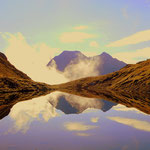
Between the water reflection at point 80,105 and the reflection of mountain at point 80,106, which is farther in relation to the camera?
A: the water reflection at point 80,105

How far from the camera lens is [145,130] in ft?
66.7

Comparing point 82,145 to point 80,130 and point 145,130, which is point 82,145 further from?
point 145,130

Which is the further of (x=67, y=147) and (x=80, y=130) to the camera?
(x=80, y=130)

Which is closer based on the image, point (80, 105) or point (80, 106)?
point (80, 106)

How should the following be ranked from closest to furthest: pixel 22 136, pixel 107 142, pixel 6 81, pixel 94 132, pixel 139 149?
1. pixel 139 149
2. pixel 107 142
3. pixel 22 136
4. pixel 94 132
5. pixel 6 81

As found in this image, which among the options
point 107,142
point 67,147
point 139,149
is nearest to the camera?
point 139,149

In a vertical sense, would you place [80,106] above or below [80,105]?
below

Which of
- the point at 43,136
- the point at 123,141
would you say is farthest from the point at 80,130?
the point at 123,141

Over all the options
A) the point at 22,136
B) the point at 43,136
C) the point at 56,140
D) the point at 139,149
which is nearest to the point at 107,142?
the point at 139,149

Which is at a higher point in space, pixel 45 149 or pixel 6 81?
pixel 6 81

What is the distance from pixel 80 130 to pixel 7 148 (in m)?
8.15

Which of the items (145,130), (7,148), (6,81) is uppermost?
(6,81)

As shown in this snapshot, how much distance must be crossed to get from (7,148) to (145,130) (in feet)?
44.2

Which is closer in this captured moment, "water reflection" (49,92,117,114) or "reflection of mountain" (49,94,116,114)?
"reflection of mountain" (49,94,116,114)
